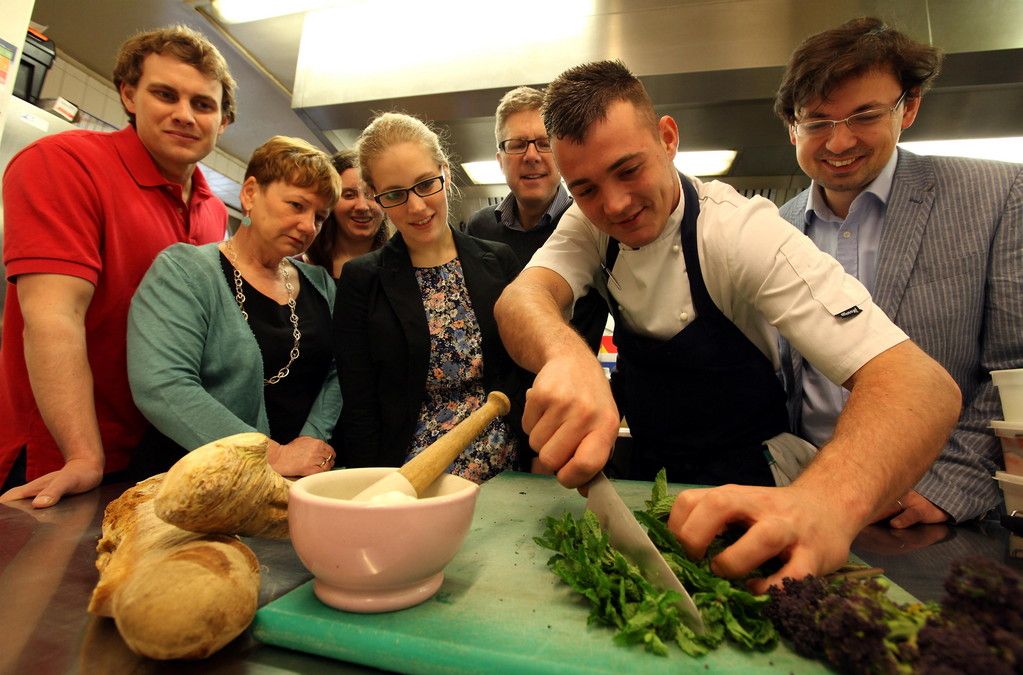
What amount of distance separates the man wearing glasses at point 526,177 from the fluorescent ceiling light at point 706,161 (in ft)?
2.41

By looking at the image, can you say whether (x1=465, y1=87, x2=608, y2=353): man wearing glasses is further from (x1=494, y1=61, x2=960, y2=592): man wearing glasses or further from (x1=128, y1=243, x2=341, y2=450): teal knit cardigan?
(x1=128, y1=243, x2=341, y2=450): teal knit cardigan

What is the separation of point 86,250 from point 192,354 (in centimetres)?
41

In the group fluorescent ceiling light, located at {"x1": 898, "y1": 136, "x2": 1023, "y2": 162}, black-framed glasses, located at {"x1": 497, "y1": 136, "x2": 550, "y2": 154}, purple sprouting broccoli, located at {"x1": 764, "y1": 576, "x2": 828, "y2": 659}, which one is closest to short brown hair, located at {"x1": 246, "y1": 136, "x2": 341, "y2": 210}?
black-framed glasses, located at {"x1": 497, "y1": 136, "x2": 550, "y2": 154}

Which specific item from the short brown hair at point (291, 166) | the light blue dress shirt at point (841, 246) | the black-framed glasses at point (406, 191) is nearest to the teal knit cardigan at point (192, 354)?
the short brown hair at point (291, 166)

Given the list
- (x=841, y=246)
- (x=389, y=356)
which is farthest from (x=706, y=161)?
(x=389, y=356)

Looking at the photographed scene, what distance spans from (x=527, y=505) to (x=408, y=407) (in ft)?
1.93

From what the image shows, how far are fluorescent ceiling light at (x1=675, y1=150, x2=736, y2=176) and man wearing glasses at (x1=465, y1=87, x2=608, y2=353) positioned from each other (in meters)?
0.74

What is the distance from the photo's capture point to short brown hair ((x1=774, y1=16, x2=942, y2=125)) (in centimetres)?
138

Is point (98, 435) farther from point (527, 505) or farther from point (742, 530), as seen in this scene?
point (742, 530)

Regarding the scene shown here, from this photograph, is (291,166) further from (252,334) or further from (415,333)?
(415,333)

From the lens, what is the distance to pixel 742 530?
2.25 ft

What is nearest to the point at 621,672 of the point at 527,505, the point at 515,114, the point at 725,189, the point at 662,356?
the point at 527,505

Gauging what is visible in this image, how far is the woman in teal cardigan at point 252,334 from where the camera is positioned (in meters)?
1.29

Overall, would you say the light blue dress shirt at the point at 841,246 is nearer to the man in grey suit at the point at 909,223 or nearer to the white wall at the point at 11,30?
the man in grey suit at the point at 909,223
